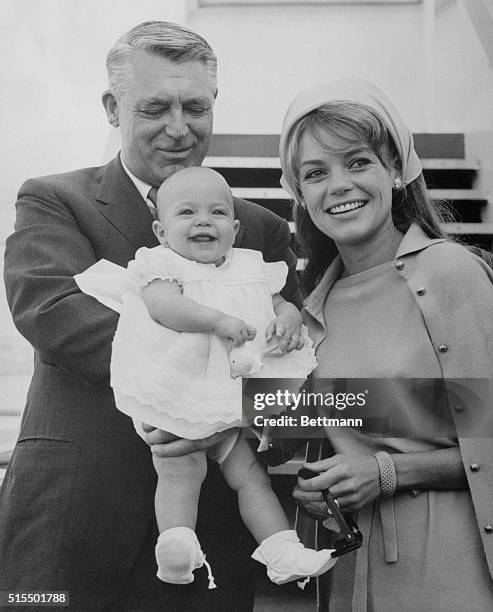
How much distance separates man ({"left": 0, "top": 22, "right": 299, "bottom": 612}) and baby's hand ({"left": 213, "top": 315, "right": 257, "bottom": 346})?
0.19 m

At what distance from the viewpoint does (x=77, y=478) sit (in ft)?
4.48

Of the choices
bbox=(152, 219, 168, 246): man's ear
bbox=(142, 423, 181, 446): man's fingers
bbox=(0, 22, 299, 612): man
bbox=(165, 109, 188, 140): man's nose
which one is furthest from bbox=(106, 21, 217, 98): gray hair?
bbox=(142, 423, 181, 446): man's fingers

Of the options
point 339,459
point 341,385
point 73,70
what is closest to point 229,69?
point 73,70

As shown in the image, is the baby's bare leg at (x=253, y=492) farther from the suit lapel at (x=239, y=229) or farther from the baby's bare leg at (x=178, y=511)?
the suit lapel at (x=239, y=229)

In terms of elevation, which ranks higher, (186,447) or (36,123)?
(36,123)

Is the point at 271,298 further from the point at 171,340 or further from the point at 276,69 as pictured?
the point at 276,69

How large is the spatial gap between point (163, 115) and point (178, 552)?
88 centimetres

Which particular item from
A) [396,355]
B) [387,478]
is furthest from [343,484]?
[396,355]

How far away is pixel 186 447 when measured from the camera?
4.13 ft

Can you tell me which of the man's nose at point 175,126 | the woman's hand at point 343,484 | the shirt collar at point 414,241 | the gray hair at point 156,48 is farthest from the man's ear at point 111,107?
the woman's hand at point 343,484

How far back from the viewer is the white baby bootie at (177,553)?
1.22m

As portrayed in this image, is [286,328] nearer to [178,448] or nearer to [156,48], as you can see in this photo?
[178,448]

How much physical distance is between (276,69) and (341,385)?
2.59 feet

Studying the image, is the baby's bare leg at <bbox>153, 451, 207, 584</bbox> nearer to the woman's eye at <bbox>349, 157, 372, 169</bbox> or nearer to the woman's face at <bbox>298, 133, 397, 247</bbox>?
the woman's face at <bbox>298, 133, 397, 247</bbox>
